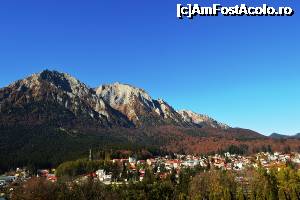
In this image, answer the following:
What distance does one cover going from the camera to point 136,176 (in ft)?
500

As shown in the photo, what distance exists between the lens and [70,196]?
3418 inches

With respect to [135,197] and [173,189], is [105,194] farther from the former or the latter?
[173,189]

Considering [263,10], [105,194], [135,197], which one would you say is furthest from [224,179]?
[263,10]

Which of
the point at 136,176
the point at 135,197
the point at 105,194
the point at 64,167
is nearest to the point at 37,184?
the point at 105,194

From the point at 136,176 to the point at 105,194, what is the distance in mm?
64780

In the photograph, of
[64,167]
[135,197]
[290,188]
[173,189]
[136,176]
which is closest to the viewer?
[290,188]

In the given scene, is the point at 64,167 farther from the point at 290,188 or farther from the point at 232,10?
the point at 232,10

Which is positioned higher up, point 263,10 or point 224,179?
point 263,10

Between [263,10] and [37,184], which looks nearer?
[263,10]

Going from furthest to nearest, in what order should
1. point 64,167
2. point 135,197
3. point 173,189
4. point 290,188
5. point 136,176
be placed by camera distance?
point 64,167, point 136,176, point 173,189, point 135,197, point 290,188

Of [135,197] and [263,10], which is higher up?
[263,10]

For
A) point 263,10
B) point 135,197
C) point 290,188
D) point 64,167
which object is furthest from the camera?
point 64,167

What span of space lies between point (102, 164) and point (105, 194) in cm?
9666

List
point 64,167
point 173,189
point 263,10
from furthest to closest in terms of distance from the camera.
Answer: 1. point 64,167
2. point 173,189
3. point 263,10
